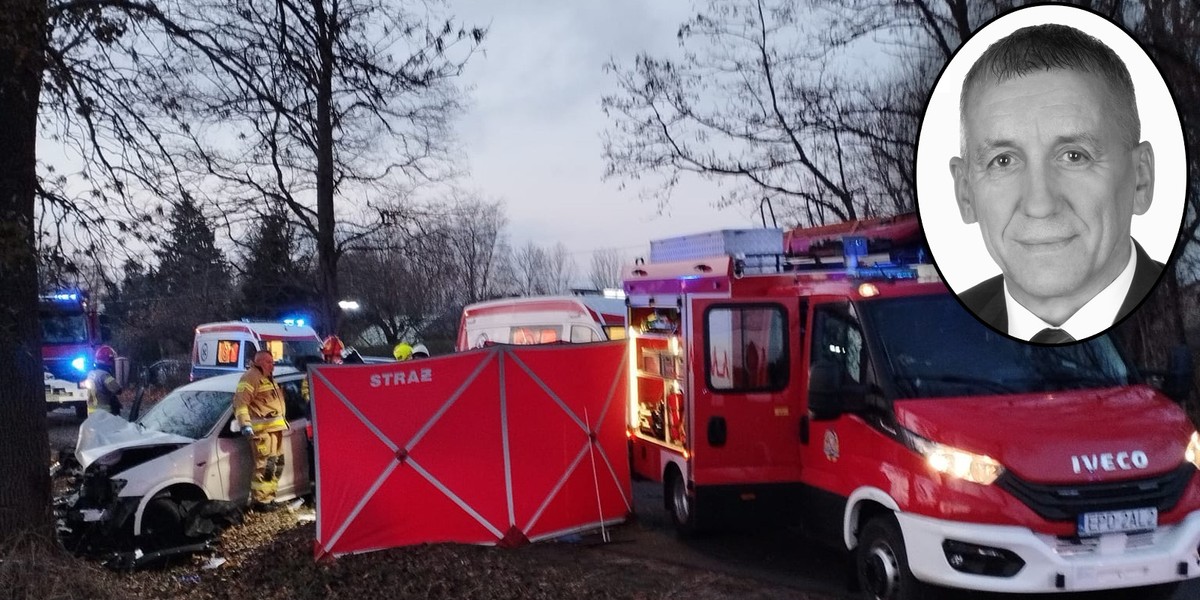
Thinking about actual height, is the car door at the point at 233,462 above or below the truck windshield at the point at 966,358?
below

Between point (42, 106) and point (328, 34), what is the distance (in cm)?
245

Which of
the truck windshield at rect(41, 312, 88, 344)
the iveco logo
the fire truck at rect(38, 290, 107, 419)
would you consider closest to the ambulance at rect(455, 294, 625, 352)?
the iveco logo

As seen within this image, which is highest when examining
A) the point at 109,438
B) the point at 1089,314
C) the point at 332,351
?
the point at 1089,314

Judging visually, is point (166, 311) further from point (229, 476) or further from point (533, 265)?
point (229, 476)

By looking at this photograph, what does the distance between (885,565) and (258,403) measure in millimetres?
6464

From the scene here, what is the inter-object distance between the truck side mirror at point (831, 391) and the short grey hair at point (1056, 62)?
177 centimetres

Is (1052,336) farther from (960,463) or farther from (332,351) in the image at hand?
(332,351)

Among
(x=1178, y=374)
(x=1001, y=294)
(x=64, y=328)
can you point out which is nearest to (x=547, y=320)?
(x=1001, y=294)

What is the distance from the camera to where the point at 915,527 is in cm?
625

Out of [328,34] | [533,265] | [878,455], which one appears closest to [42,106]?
[328,34]

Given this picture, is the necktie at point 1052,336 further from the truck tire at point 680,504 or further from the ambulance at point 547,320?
the ambulance at point 547,320

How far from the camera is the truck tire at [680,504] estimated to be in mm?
8516

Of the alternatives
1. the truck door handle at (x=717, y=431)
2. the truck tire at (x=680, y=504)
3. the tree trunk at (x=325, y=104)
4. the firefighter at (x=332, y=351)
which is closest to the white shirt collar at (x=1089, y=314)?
the truck door handle at (x=717, y=431)

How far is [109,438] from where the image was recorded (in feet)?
32.5
